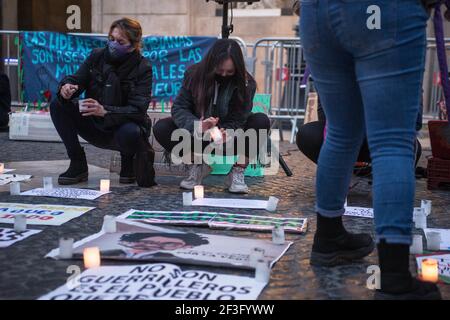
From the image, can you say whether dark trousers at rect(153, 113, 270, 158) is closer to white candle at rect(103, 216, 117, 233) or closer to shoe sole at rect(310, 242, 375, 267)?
white candle at rect(103, 216, 117, 233)

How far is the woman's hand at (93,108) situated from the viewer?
4.20 meters

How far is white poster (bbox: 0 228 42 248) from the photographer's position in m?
2.69

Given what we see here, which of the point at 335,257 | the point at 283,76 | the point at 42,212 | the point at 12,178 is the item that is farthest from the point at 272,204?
the point at 283,76

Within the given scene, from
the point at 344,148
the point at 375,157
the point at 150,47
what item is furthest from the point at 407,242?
the point at 150,47

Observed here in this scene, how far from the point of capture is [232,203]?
3801mm

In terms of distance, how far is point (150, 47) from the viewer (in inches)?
313

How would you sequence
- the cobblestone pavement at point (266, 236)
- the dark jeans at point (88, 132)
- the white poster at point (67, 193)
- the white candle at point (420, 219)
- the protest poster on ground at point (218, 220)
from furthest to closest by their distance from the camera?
the dark jeans at point (88, 132) → the white poster at point (67, 193) → the white candle at point (420, 219) → the protest poster on ground at point (218, 220) → the cobblestone pavement at point (266, 236)

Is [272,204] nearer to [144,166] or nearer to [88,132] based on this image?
[144,166]

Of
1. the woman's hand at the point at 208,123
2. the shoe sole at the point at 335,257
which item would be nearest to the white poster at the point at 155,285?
the shoe sole at the point at 335,257

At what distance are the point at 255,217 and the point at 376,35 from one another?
1.57 metres

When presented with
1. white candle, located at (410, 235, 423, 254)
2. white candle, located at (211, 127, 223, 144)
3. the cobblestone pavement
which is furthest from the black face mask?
white candle, located at (410, 235, 423, 254)

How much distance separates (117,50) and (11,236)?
192 centimetres

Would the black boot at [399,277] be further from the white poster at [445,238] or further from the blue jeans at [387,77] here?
the white poster at [445,238]

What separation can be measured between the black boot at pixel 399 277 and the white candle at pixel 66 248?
1.19 meters
